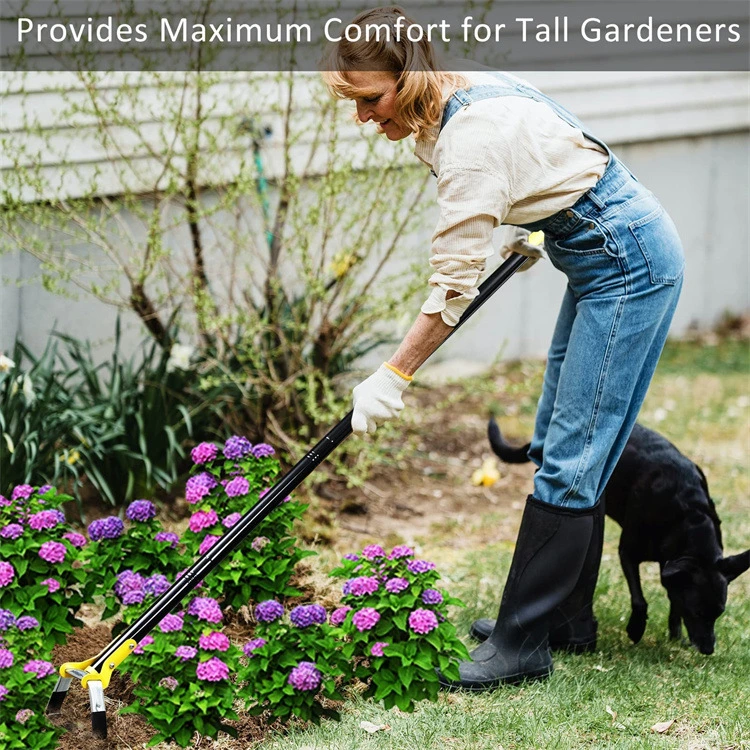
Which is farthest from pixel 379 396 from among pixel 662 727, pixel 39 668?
pixel 662 727

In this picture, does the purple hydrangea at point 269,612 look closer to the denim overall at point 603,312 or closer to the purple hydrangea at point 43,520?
the purple hydrangea at point 43,520

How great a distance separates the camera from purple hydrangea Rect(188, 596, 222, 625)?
2.83m

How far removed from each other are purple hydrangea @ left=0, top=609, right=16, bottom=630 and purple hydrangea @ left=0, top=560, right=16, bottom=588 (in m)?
0.21

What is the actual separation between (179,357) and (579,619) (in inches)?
80.2

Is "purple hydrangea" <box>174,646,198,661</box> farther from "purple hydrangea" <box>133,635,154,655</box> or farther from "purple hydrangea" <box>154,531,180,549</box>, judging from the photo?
"purple hydrangea" <box>154,531,180,549</box>

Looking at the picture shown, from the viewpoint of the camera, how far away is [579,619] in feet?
11.5

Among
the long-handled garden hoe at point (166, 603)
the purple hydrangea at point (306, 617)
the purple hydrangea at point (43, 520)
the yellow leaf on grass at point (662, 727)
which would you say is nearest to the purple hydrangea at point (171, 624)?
the long-handled garden hoe at point (166, 603)

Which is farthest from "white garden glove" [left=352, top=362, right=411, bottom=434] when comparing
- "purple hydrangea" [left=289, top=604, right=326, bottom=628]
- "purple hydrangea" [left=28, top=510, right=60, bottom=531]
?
"purple hydrangea" [left=28, top=510, right=60, bottom=531]

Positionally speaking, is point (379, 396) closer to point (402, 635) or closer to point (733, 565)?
point (402, 635)

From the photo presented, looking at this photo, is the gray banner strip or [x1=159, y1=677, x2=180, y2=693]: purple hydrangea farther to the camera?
the gray banner strip

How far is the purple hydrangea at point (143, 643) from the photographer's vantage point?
278 centimetres

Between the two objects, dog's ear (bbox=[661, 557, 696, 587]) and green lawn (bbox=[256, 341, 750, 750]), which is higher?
dog's ear (bbox=[661, 557, 696, 587])

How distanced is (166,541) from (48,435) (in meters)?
1.30

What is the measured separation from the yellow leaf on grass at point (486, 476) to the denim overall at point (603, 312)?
201cm
